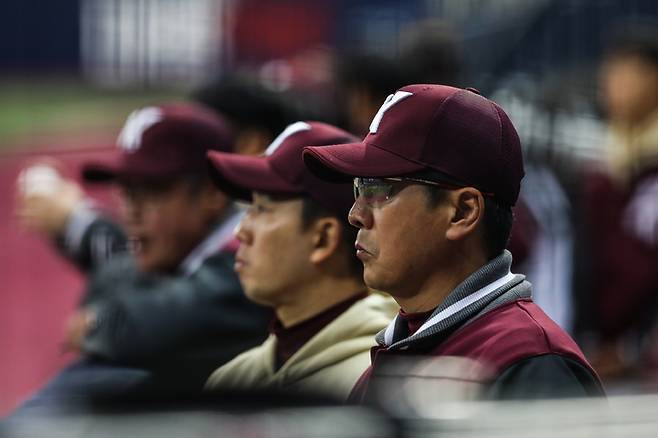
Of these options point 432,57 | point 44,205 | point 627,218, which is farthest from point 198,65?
point 44,205

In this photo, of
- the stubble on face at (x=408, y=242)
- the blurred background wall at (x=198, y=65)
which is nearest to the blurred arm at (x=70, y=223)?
the blurred background wall at (x=198, y=65)

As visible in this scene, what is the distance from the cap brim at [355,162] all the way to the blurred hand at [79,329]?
201 centimetres

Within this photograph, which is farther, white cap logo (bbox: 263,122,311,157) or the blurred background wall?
the blurred background wall

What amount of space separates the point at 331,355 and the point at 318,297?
263mm

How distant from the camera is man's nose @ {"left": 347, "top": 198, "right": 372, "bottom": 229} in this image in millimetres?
2678

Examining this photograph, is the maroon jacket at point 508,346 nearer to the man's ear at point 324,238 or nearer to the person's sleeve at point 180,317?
the man's ear at point 324,238

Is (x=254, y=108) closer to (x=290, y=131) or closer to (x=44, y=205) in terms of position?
(x=44, y=205)

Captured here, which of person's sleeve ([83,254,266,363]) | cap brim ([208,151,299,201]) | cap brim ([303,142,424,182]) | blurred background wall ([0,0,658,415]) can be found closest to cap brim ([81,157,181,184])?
person's sleeve ([83,254,266,363])

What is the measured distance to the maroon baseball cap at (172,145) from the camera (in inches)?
179

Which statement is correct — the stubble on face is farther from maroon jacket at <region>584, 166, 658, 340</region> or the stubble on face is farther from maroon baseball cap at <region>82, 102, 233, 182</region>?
maroon jacket at <region>584, 166, 658, 340</region>

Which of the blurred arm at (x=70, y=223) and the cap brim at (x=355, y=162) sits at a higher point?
the cap brim at (x=355, y=162)

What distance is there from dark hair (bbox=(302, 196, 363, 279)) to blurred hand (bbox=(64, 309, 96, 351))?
56.5 inches

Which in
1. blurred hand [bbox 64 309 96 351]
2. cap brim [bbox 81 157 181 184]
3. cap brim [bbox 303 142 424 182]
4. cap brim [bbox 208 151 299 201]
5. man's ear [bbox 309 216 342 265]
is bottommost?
blurred hand [bbox 64 309 96 351]

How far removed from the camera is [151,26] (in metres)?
10.0
